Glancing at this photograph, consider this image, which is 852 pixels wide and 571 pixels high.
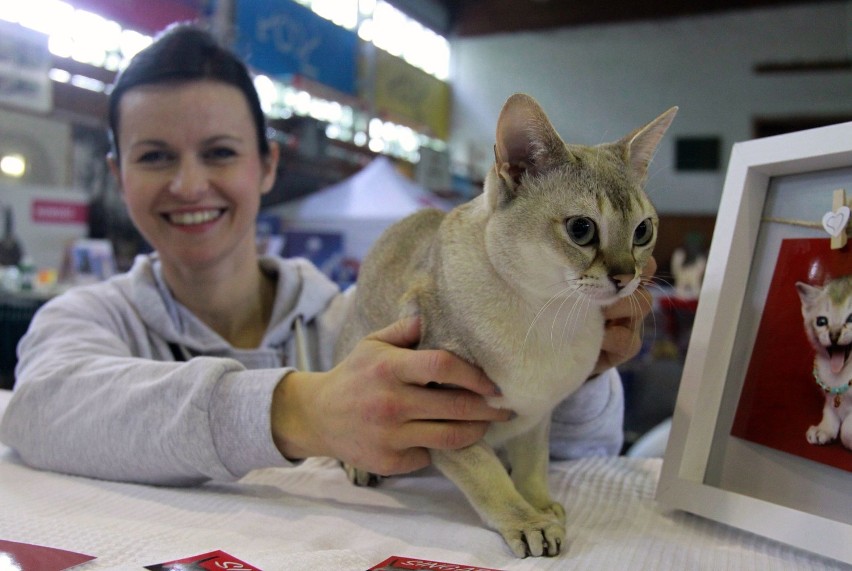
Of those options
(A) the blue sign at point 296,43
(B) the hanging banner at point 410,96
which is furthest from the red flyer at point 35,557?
(B) the hanging banner at point 410,96

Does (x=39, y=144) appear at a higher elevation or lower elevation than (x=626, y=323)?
higher

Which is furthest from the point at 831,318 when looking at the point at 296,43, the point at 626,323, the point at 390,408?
the point at 296,43

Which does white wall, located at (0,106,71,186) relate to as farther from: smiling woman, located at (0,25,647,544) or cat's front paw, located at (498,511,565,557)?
cat's front paw, located at (498,511,565,557)

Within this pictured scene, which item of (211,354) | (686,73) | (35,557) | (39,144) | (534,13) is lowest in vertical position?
(35,557)

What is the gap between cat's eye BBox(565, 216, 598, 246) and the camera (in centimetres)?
86

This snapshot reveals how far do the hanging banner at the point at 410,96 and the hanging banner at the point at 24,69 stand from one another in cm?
600

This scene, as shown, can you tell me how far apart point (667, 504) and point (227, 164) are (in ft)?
3.36

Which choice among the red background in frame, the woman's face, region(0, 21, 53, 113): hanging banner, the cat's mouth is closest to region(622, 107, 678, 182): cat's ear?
the red background in frame

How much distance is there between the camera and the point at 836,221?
84 centimetres

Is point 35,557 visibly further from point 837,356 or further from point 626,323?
point 837,356

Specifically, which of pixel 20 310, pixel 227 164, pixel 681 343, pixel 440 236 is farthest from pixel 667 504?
pixel 681 343

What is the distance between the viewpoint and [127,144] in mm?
1381

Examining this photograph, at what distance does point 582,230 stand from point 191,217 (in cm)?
86

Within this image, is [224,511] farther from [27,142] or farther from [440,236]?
[27,142]
